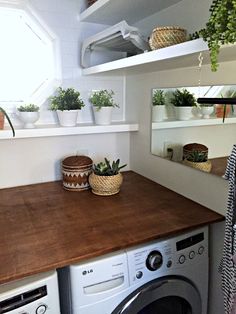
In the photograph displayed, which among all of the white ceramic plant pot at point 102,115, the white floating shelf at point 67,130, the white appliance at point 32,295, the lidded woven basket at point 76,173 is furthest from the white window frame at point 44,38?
the white appliance at point 32,295

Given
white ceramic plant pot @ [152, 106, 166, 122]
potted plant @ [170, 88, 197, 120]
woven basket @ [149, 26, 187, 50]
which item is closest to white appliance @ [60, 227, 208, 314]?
potted plant @ [170, 88, 197, 120]

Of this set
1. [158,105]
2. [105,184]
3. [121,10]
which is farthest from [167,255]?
[121,10]

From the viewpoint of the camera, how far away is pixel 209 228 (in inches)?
53.2

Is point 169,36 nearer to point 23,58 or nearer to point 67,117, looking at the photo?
point 67,117

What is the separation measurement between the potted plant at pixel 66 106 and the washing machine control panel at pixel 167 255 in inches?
37.0

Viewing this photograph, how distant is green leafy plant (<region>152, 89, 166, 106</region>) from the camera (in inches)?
63.4

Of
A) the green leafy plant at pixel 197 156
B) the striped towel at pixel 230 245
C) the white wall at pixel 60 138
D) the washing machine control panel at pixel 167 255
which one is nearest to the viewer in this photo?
the striped towel at pixel 230 245

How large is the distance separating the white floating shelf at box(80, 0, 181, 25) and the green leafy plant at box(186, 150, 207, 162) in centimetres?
79

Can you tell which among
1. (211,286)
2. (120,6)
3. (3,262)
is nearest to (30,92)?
(120,6)

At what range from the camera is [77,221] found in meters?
1.28

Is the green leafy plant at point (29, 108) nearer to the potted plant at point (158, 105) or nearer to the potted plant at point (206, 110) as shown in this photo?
the potted plant at point (158, 105)

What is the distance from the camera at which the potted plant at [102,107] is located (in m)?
1.80

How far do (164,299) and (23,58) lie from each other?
164 cm

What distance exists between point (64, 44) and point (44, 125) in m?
0.55
